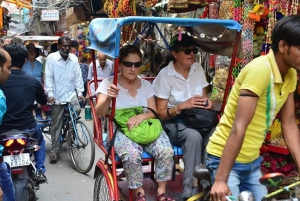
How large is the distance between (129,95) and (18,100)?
1.31 metres

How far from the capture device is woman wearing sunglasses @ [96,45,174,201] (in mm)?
3193

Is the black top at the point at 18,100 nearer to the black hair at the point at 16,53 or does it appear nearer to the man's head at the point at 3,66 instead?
the black hair at the point at 16,53

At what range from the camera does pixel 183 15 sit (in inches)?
298

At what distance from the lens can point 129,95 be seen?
12.1ft

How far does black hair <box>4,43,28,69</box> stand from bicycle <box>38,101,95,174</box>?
179 centimetres

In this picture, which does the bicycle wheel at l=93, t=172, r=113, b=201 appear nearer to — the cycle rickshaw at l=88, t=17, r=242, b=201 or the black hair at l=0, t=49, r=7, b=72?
the cycle rickshaw at l=88, t=17, r=242, b=201

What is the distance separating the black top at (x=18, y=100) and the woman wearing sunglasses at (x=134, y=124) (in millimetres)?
1100

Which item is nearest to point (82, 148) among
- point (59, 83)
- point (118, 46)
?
point (59, 83)

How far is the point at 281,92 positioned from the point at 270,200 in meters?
0.63

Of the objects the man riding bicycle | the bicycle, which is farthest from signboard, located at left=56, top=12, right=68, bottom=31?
the man riding bicycle

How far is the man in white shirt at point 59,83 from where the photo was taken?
20.1ft

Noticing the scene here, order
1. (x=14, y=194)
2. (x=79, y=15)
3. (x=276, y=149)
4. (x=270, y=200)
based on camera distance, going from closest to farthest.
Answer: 1. (x=270, y=200)
2. (x=14, y=194)
3. (x=276, y=149)
4. (x=79, y=15)

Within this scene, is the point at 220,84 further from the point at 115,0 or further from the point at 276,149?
the point at 115,0

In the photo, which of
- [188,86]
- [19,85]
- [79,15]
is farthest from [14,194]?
[79,15]
